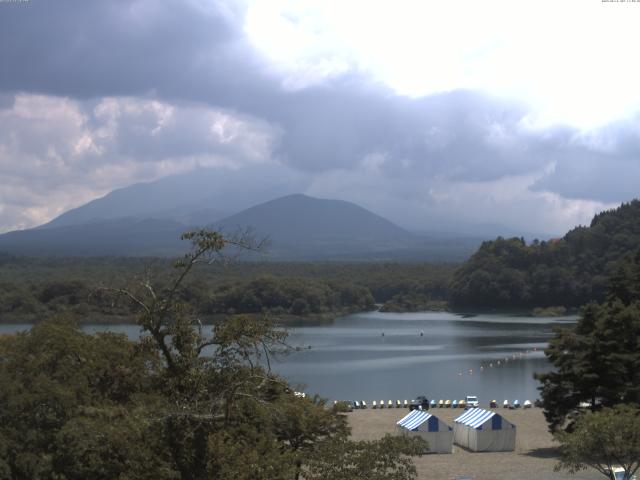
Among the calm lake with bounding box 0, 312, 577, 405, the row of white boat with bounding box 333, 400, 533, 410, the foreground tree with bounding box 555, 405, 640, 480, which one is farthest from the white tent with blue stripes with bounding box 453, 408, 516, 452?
the row of white boat with bounding box 333, 400, 533, 410

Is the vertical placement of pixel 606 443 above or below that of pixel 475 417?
above

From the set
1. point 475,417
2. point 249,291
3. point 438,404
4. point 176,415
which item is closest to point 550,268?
point 249,291

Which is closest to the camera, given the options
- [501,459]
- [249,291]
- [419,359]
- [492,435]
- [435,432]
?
[501,459]

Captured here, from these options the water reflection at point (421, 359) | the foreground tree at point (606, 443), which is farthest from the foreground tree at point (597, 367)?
the water reflection at point (421, 359)

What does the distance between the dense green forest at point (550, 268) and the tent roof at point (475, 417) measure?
195 ft

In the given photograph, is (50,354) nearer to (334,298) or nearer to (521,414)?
(521,414)

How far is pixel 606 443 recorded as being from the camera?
1516 cm

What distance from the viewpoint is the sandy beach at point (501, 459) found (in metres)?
18.4

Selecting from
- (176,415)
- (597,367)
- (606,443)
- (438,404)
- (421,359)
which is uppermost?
(176,415)

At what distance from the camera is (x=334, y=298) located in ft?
275

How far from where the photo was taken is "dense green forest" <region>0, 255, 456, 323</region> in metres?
66.4

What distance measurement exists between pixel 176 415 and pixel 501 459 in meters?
13.5

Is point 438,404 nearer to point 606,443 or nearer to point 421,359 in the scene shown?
point 421,359

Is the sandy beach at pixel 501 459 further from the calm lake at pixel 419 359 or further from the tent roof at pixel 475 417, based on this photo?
the calm lake at pixel 419 359
